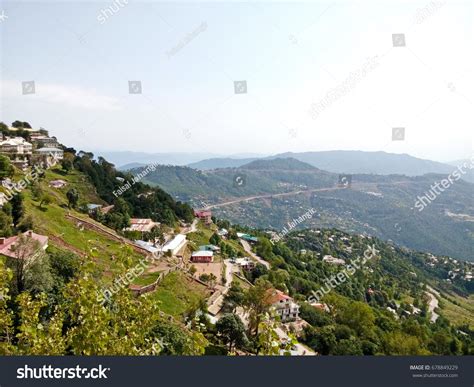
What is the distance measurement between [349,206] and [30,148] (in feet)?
474

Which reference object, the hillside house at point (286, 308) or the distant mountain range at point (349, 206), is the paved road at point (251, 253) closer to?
the hillside house at point (286, 308)

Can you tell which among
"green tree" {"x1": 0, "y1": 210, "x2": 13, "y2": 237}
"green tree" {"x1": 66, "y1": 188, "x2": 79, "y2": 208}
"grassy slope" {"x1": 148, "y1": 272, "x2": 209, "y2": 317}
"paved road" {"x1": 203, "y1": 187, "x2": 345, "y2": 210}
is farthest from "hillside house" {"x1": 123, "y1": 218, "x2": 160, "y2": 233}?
"paved road" {"x1": 203, "y1": 187, "x2": 345, "y2": 210}

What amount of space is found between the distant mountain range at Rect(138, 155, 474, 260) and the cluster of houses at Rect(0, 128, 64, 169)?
82.9 meters

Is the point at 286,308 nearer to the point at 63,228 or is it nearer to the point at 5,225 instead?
the point at 63,228

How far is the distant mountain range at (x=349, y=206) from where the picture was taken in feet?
420

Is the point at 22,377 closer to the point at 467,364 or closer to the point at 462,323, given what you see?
the point at 467,364

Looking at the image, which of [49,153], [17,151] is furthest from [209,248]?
[49,153]

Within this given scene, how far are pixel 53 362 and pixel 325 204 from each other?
541 ft

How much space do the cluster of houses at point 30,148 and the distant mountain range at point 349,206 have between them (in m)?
82.9

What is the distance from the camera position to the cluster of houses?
32.8m

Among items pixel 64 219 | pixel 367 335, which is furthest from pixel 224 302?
pixel 64 219

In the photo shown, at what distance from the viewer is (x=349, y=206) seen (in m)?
162

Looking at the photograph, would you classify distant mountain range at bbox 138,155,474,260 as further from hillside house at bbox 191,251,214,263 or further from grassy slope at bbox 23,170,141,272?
grassy slope at bbox 23,170,141,272

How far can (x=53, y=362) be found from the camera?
3.62 meters
